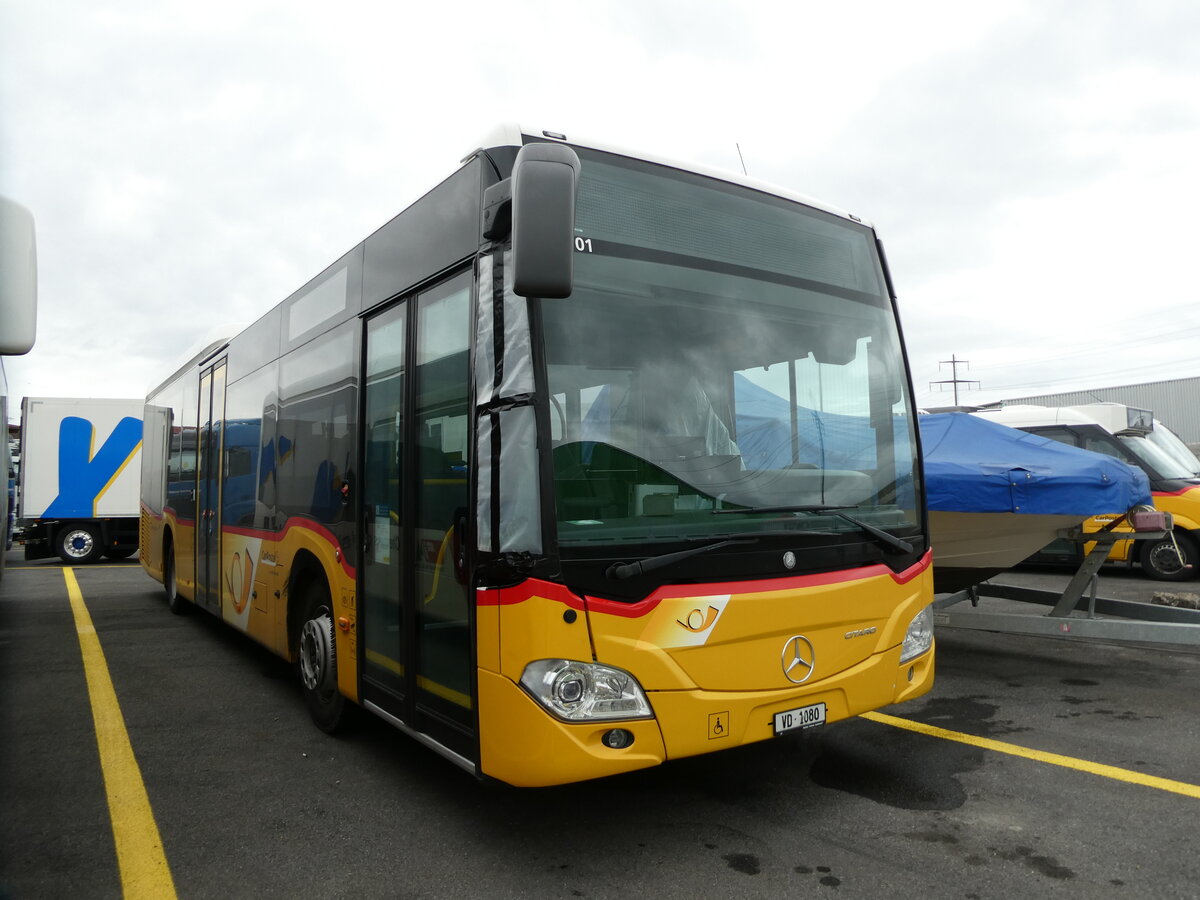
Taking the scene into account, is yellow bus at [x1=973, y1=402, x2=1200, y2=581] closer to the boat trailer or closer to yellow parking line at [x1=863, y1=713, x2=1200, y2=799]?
the boat trailer

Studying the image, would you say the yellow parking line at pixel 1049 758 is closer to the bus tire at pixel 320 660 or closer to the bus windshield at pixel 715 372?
the bus windshield at pixel 715 372

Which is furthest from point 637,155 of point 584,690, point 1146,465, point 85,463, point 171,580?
point 85,463

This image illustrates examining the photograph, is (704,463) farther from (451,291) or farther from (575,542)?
(451,291)

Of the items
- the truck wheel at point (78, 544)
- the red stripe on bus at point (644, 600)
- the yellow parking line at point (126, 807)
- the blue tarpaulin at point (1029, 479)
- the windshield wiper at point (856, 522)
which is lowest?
the yellow parking line at point (126, 807)

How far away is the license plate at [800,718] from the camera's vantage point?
345 centimetres

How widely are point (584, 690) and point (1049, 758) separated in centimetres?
286

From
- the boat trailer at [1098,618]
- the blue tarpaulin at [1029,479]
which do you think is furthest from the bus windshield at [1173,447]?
the blue tarpaulin at [1029,479]

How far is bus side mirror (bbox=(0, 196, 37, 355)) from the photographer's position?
7.16ft

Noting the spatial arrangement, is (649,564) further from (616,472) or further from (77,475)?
(77,475)

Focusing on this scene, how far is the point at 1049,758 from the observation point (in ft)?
14.7

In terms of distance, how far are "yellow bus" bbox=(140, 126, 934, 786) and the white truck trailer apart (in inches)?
601

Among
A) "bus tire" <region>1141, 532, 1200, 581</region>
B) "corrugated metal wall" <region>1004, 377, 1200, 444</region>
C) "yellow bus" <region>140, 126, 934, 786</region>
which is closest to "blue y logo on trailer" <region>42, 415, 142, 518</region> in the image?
"yellow bus" <region>140, 126, 934, 786</region>

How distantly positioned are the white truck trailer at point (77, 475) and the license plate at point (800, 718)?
1764 centimetres

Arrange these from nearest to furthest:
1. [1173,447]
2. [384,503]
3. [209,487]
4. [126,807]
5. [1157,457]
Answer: [126,807] < [384,503] < [209,487] < [1157,457] < [1173,447]
